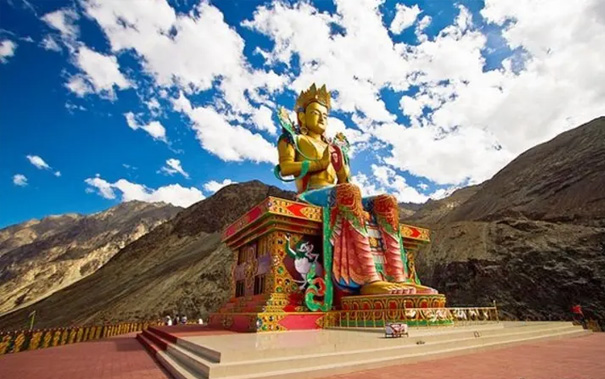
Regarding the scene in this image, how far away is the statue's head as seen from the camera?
464 inches

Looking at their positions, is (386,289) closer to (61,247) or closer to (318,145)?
(318,145)

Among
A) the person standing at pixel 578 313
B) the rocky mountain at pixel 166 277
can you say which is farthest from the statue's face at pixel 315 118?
the rocky mountain at pixel 166 277

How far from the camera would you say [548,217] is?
31219 millimetres

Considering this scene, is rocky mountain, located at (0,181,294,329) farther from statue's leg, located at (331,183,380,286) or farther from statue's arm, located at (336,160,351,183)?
statue's leg, located at (331,183,380,286)

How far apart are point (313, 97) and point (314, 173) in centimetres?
280

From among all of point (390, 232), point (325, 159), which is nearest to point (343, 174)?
point (325, 159)

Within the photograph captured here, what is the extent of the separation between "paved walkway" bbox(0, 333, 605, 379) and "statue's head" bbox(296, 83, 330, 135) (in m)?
8.08

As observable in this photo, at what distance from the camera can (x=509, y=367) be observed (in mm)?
4355

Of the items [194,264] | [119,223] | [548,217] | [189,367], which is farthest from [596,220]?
[119,223]

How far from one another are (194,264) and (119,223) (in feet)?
172

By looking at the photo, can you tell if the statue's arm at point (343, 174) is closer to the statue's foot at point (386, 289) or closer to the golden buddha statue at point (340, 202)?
the golden buddha statue at point (340, 202)

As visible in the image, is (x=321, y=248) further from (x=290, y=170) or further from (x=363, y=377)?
(x=363, y=377)

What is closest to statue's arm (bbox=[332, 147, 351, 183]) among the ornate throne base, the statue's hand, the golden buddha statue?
the golden buddha statue

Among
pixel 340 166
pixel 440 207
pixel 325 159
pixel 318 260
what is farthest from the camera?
pixel 440 207
